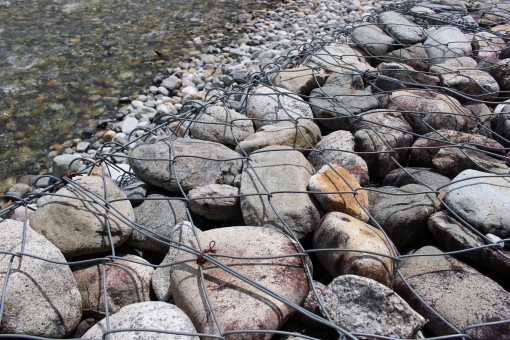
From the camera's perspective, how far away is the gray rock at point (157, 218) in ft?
6.36

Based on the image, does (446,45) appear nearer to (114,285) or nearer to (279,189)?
(279,189)

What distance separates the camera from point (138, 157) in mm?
2254

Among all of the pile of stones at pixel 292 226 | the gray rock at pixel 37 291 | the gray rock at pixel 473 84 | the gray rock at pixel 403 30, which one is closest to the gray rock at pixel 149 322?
the pile of stones at pixel 292 226

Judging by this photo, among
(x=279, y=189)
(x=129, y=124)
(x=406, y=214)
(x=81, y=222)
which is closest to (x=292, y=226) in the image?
(x=279, y=189)

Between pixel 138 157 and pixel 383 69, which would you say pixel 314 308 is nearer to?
pixel 138 157

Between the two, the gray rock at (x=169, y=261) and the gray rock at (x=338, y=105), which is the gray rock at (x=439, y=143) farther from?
the gray rock at (x=169, y=261)

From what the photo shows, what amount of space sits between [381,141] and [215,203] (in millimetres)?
987

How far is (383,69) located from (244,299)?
7.37ft

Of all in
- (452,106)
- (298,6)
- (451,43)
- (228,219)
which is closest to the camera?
(228,219)

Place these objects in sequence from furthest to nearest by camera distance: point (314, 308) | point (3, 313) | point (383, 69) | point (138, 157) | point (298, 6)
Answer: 1. point (298, 6)
2. point (383, 69)
3. point (138, 157)
4. point (314, 308)
5. point (3, 313)

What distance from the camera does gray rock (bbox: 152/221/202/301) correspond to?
1.70 m

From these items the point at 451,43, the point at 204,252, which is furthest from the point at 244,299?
the point at 451,43

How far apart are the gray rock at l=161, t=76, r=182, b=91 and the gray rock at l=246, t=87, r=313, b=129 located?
5.16 ft

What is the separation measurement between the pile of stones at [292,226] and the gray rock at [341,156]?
11 millimetres
